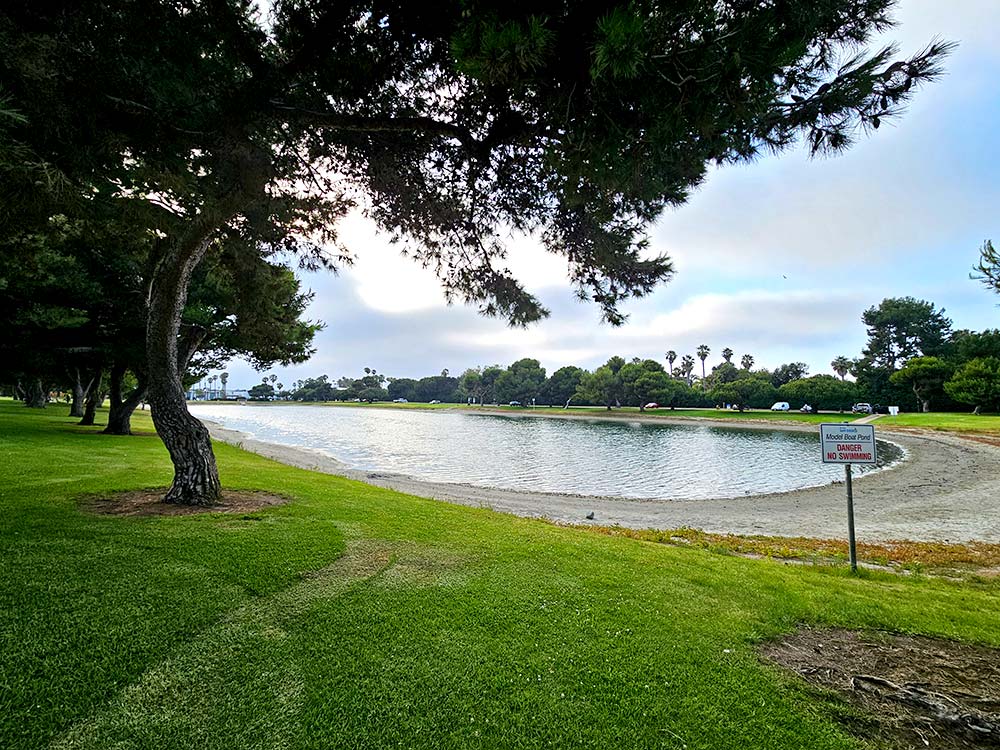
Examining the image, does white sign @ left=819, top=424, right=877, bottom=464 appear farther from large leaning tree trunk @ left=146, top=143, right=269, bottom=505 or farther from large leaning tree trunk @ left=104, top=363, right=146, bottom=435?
large leaning tree trunk @ left=104, top=363, right=146, bottom=435

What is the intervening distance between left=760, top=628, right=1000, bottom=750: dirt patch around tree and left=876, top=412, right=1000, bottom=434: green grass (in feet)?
152

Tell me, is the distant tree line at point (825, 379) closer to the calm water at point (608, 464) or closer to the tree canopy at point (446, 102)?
the calm water at point (608, 464)

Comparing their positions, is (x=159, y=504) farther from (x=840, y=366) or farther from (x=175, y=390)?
(x=840, y=366)

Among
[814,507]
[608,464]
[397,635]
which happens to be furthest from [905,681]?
[608,464]

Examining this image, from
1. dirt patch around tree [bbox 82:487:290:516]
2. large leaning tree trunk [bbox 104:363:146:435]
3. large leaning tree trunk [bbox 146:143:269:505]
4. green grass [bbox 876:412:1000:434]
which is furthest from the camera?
green grass [bbox 876:412:1000:434]

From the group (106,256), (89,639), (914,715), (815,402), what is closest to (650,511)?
(914,715)

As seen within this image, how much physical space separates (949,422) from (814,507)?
44.5m

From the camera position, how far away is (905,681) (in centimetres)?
295

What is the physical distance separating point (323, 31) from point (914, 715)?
6449 millimetres

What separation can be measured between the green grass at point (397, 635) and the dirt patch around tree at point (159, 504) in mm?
472

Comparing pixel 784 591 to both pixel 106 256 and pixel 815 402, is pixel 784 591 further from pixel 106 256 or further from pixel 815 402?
pixel 815 402

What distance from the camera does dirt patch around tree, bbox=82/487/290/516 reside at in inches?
247

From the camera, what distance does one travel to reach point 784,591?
4.53 metres

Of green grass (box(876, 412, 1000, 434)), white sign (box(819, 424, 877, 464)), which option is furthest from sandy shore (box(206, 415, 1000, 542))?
green grass (box(876, 412, 1000, 434))
